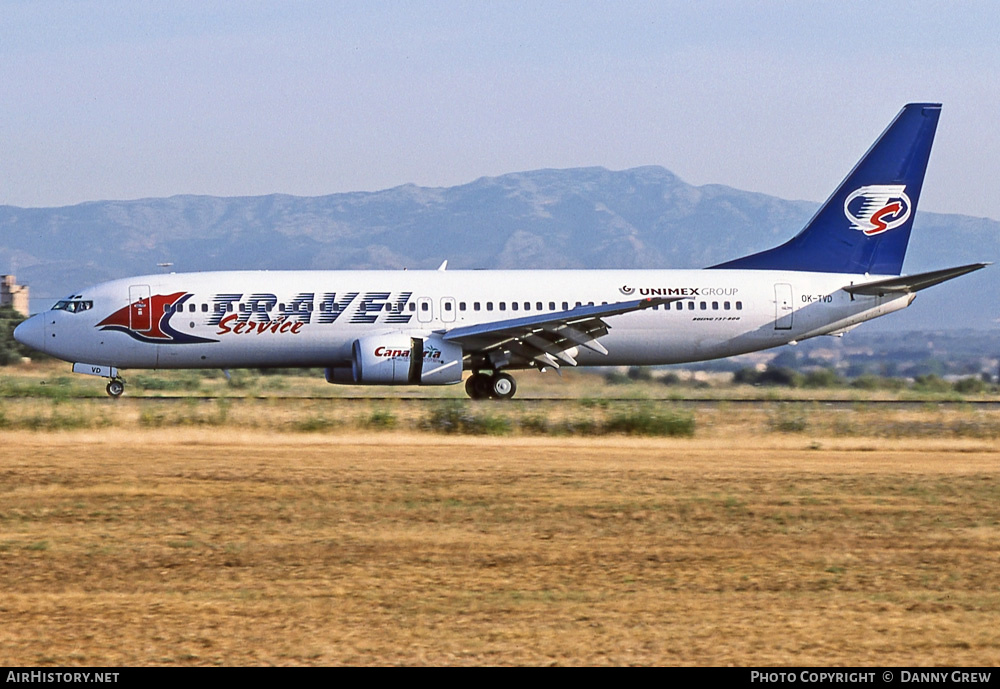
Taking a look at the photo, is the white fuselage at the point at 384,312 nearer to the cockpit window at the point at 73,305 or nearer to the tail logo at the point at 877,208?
the cockpit window at the point at 73,305

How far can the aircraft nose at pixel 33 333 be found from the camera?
29.4 metres

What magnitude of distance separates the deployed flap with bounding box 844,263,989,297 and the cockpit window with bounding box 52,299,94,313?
57.4ft

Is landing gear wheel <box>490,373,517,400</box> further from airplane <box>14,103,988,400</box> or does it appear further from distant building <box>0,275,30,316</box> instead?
distant building <box>0,275,30,316</box>

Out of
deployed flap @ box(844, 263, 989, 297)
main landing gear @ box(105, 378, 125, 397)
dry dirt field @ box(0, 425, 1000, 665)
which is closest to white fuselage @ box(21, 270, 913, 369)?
deployed flap @ box(844, 263, 989, 297)

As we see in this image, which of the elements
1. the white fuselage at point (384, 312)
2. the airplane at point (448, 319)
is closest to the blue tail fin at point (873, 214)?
the airplane at point (448, 319)

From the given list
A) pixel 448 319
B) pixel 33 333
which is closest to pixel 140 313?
pixel 33 333

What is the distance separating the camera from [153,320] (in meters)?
28.9

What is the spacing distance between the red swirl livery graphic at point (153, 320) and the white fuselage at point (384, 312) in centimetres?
3

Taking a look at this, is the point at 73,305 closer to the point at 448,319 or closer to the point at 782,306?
the point at 448,319

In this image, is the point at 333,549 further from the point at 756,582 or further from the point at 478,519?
the point at 756,582

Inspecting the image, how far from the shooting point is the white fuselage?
28.8 m

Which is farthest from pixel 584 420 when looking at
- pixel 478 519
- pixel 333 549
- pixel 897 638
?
pixel 897 638

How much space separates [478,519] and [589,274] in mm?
18151

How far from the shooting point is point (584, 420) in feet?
76.5
